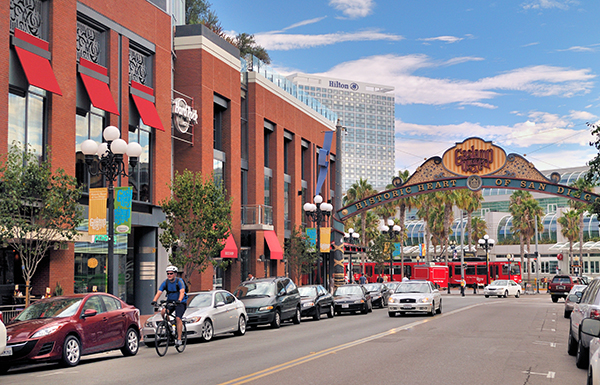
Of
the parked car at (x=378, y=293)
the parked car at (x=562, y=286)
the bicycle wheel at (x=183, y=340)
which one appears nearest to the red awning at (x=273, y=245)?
the parked car at (x=378, y=293)

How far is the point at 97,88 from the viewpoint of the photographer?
83.9ft

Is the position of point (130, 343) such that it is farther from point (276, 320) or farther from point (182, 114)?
point (182, 114)

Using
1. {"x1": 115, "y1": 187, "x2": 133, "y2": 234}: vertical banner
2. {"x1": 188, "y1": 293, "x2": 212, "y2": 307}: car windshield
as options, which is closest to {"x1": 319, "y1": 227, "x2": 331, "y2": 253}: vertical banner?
{"x1": 115, "y1": 187, "x2": 133, "y2": 234}: vertical banner

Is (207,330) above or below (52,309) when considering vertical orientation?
below

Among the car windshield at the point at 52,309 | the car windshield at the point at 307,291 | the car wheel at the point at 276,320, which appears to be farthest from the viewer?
the car windshield at the point at 307,291

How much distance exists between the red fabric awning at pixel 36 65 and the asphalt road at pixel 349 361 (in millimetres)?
10230

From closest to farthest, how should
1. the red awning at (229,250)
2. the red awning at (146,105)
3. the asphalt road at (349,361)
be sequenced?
the asphalt road at (349,361) → the red awning at (146,105) → the red awning at (229,250)

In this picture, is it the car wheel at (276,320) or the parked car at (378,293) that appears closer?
the car wheel at (276,320)

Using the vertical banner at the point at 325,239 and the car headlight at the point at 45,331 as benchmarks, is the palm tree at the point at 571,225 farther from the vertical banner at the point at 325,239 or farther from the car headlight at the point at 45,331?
the car headlight at the point at 45,331

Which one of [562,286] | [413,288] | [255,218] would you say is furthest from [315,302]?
[562,286]

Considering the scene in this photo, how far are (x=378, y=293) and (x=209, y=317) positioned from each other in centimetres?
1848

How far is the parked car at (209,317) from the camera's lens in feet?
57.6

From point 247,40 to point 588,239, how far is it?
190 ft

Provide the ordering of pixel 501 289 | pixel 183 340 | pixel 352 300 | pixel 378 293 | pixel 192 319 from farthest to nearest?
pixel 501 289
pixel 378 293
pixel 352 300
pixel 192 319
pixel 183 340
